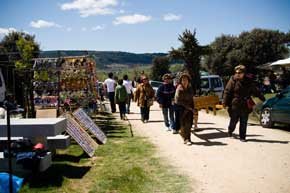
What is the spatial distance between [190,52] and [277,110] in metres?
7.42

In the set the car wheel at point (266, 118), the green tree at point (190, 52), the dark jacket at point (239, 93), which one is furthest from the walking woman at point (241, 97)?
the green tree at point (190, 52)

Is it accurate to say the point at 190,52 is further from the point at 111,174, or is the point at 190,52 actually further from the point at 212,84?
the point at 111,174

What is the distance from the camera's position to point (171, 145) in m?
10.5

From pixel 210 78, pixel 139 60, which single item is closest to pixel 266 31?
pixel 210 78

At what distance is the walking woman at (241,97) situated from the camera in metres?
10.7

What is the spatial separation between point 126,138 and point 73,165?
144 inches

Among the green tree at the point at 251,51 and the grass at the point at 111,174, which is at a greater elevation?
the green tree at the point at 251,51

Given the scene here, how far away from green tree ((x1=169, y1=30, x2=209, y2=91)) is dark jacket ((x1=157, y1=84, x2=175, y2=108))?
695cm

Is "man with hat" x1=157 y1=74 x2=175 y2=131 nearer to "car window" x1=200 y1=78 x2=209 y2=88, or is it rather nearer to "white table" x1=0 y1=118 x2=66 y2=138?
"white table" x1=0 y1=118 x2=66 y2=138

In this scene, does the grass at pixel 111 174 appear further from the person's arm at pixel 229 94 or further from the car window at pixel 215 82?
the car window at pixel 215 82

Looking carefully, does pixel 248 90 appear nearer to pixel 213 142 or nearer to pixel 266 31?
pixel 213 142

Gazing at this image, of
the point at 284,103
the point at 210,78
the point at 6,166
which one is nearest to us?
the point at 6,166

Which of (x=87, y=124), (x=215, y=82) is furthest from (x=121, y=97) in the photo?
(x=215, y=82)

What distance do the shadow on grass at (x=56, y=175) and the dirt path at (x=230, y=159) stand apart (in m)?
1.90
